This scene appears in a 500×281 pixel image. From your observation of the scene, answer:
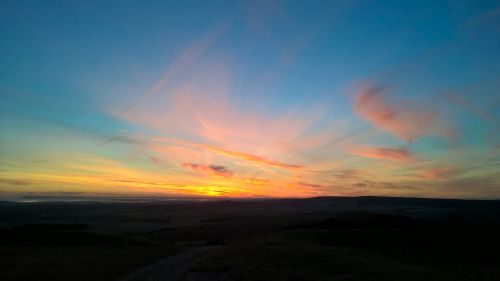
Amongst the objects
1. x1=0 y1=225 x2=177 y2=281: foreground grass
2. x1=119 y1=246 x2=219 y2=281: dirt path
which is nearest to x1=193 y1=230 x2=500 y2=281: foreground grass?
x1=119 y1=246 x2=219 y2=281: dirt path

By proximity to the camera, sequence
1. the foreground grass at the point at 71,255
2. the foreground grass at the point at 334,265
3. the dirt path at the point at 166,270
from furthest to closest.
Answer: the foreground grass at the point at 71,255
the foreground grass at the point at 334,265
the dirt path at the point at 166,270

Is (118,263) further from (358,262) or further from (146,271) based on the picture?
(358,262)

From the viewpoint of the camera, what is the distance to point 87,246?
41.4 m

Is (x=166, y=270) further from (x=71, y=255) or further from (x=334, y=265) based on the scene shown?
(x=334, y=265)

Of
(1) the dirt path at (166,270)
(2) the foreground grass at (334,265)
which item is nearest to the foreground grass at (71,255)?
(1) the dirt path at (166,270)

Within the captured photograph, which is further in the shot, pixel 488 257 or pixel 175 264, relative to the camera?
pixel 488 257

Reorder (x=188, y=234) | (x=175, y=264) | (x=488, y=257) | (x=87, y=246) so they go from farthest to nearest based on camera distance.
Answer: (x=188, y=234), (x=87, y=246), (x=488, y=257), (x=175, y=264)

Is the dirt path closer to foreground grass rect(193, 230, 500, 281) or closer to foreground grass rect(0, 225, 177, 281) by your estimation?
foreground grass rect(0, 225, 177, 281)

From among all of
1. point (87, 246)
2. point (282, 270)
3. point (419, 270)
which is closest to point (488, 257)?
point (419, 270)

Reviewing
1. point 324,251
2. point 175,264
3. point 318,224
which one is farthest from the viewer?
point 318,224

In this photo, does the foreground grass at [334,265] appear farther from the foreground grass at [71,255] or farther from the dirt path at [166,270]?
the foreground grass at [71,255]

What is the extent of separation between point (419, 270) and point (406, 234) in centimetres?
1565

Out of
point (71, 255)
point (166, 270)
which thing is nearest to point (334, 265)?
point (166, 270)

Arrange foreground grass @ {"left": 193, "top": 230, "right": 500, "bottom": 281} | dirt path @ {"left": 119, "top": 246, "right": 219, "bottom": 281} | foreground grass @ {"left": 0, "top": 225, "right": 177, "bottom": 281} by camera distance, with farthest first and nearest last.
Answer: foreground grass @ {"left": 0, "top": 225, "right": 177, "bottom": 281} < foreground grass @ {"left": 193, "top": 230, "right": 500, "bottom": 281} < dirt path @ {"left": 119, "top": 246, "right": 219, "bottom": 281}
